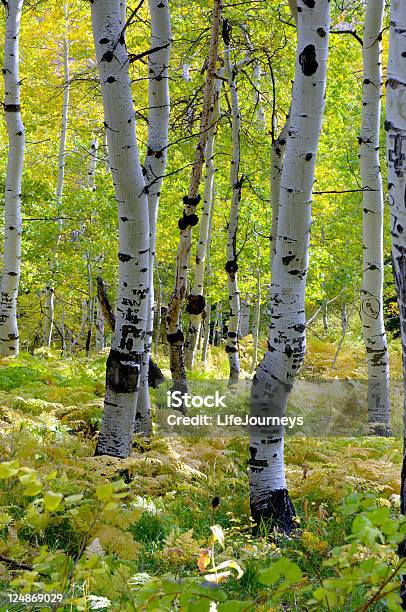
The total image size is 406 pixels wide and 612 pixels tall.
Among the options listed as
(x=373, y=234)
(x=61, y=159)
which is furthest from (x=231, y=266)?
(x=61, y=159)

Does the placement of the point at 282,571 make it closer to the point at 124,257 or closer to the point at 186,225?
the point at 124,257

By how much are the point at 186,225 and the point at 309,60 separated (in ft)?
12.6

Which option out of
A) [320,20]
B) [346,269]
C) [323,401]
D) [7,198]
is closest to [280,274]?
[320,20]

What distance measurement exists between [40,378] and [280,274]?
4.83 m

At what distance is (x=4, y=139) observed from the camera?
19000 mm

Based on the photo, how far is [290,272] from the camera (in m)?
4.02

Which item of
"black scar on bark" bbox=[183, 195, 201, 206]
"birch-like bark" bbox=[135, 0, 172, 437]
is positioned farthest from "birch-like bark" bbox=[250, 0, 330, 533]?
"black scar on bark" bbox=[183, 195, 201, 206]

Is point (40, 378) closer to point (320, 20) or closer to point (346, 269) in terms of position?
point (320, 20)

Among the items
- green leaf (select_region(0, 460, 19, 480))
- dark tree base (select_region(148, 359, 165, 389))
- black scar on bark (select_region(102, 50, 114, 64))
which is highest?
black scar on bark (select_region(102, 50, 114, 64))

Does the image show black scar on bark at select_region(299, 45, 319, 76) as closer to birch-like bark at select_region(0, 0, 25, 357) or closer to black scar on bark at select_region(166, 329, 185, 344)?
black scar on bark at select_region(166, 329, 185, 344)

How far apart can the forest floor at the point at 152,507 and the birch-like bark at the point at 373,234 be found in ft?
5.25

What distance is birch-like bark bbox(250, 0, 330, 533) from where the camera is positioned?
152 inches

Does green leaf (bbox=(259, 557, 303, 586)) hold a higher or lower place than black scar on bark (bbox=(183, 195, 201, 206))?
lower

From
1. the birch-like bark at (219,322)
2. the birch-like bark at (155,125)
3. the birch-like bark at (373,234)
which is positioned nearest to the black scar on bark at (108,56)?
the birch-like bark at (155,125)
